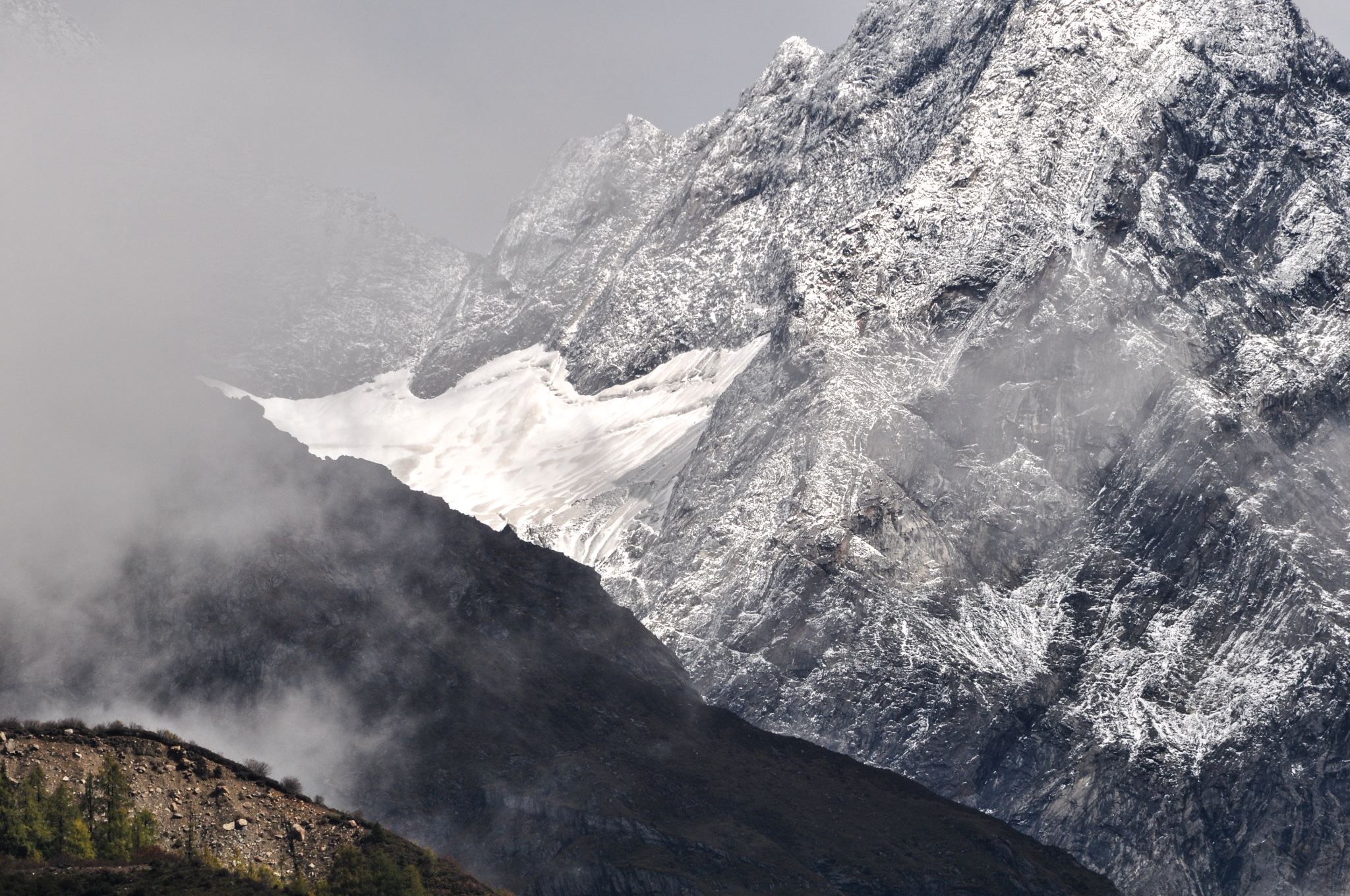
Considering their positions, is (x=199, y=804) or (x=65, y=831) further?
(x=199, y=804)

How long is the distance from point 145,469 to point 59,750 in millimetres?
88987

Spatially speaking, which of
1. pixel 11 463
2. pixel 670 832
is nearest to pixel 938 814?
pixel 670 832

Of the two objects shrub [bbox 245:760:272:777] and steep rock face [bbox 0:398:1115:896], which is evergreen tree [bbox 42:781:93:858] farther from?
steep rock face [bbox 0:398:1115:896]

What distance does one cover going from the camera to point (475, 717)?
17462 cm

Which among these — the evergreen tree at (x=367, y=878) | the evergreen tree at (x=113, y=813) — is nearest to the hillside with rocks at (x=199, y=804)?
the evergreen tree at (x=113, y=813)

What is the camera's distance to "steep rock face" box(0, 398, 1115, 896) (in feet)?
516

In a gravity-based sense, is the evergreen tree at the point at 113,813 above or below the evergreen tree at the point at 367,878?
above

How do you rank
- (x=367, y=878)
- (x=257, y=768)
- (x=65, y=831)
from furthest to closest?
1. (x=257, y=768)
2. (x=367, y=878)
3. (x=65, y=831)

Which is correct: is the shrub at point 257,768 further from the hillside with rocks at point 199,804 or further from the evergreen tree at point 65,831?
the evergreen tree at point 65,831

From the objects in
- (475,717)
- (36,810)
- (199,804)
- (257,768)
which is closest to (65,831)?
(36,810)

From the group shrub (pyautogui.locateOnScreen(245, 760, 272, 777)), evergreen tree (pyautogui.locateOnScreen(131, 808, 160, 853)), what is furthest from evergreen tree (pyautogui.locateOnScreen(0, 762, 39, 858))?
shrub (pyautogui.locateOnScreen(245, 760, 272, 777))

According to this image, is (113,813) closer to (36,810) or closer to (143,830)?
(143,830)

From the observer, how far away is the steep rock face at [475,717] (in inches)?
6191

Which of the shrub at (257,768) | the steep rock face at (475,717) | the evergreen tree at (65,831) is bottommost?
the evergreen tree at (65,831)
